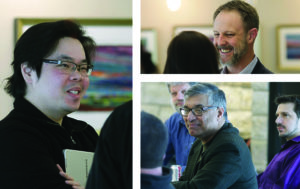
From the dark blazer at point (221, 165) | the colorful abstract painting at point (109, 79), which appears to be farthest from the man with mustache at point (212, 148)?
the colorful abstract painting at point (109, 79)

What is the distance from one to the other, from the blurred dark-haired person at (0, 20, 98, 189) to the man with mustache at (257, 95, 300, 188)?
0.62 meters

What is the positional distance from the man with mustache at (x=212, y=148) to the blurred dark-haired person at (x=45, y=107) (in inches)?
16.2

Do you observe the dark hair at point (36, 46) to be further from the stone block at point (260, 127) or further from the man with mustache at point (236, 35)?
the stone block at point (260, 127)

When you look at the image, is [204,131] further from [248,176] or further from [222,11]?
[222,11]

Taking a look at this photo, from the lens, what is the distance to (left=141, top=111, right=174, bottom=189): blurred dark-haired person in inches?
49.4

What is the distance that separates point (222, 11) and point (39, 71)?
2.26 ft

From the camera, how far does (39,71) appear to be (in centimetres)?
154

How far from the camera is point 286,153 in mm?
1299

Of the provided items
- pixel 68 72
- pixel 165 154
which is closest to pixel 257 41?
pixel 165 154

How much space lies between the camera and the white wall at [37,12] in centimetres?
204

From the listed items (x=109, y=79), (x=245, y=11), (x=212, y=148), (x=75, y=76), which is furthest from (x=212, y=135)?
(x=109, y=79)

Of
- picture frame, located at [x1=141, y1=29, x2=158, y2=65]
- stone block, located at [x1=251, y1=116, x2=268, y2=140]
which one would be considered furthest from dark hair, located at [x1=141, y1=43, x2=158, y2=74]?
stone block, located at [x1=251, y1=116, x2=268, y2=140]

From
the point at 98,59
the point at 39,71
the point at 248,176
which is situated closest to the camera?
the point at 248,176

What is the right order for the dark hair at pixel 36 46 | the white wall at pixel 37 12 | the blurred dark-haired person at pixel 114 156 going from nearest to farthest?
the blurred dark-haired person at pixel 114 156
the dark hair at pixel 36 46
the white wall at pixel 37 12
